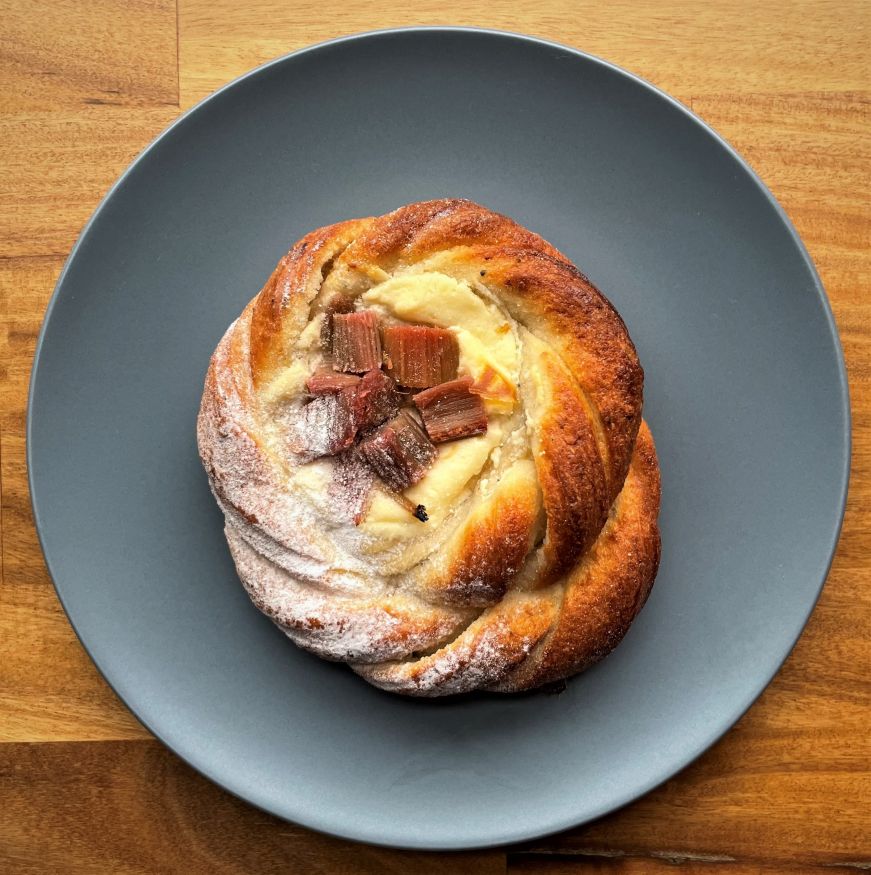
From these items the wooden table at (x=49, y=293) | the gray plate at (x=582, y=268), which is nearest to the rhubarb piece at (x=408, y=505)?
the gray plate at (x=582, y=268)

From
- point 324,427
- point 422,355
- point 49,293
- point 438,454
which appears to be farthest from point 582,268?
point 49,293

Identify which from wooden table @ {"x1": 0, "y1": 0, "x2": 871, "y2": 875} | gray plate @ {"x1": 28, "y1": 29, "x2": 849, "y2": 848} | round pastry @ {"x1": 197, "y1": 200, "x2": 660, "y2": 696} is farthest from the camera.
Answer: wooden table @ {"x1": 0, "y1": 0, "x2": 871, "y2": 875}

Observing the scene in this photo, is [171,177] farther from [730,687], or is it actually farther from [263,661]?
[730,687]

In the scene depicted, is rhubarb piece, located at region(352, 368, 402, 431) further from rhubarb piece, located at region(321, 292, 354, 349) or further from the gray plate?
the gray plate

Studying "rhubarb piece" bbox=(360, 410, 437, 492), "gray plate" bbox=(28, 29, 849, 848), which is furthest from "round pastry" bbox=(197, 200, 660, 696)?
"gray plate" bbox=(28, 29, 849, 848)

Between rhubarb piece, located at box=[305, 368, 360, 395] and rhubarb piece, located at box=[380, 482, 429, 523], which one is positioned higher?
rhubarb piece, located at box=[305, 368, 360, 395]

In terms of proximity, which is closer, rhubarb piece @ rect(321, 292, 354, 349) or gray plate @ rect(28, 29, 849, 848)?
rhubarb piece @ rect(321, 292, 354, 349)
